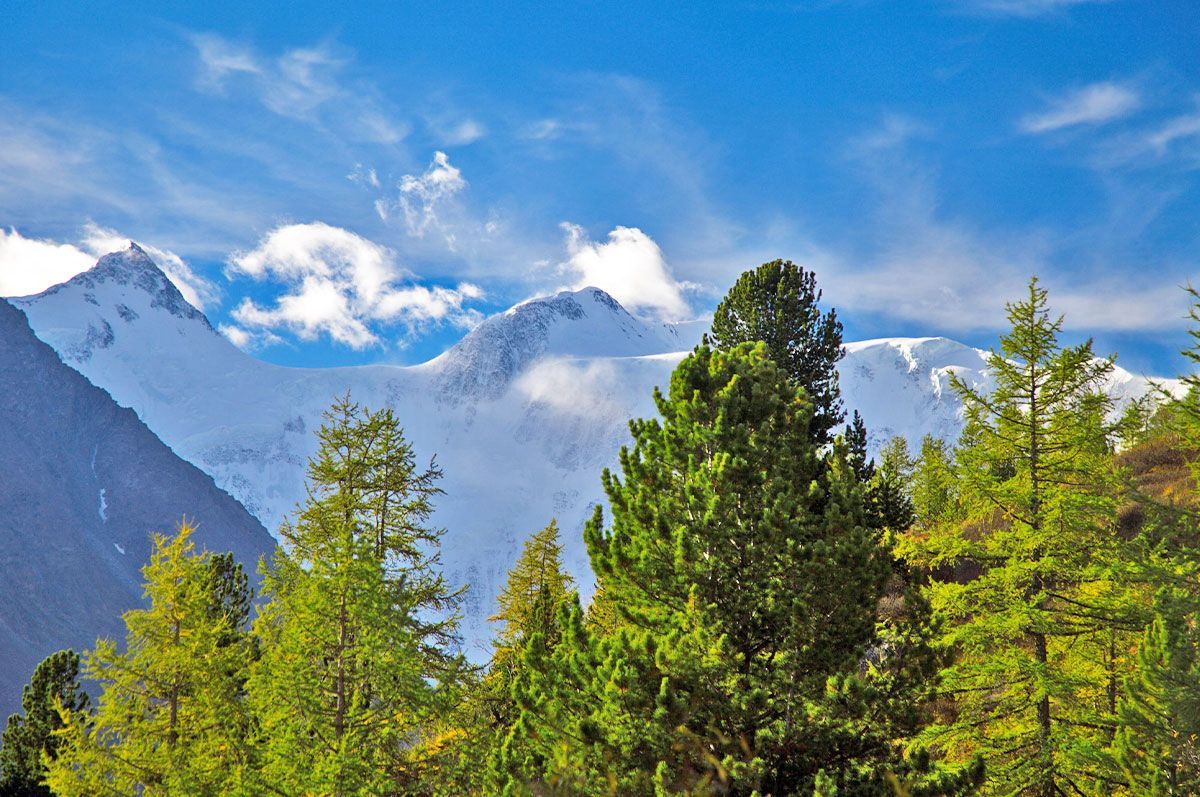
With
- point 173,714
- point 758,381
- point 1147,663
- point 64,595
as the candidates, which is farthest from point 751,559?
point 64,595

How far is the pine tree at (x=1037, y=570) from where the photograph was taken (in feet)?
39.4

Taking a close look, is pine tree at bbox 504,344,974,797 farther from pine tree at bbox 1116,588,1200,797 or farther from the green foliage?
the green foliage

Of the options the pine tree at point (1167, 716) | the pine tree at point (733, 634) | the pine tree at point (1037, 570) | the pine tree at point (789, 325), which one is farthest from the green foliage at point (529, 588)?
the pine tree at point (1167, 716)

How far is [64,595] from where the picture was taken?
6073 inches

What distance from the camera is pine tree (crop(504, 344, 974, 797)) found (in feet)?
30.5

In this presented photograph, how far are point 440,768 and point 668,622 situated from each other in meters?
6.05

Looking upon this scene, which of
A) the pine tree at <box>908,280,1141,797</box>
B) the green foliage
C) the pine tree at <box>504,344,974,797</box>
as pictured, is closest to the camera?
the pine tree at <box>504,344,974,797</box>

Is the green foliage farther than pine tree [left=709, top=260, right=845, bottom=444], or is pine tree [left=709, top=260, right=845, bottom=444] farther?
the green foliage

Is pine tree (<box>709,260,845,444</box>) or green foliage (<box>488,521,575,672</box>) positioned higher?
pine tree (<box>709,260,845,444</box>)

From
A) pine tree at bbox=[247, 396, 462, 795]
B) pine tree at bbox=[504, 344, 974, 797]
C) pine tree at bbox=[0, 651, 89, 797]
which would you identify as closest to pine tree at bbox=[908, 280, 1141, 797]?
pine tree at bbox=[504, 344, 974, 797]

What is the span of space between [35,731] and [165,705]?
9.99 m

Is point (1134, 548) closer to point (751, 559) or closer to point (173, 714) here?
point (751, 559)

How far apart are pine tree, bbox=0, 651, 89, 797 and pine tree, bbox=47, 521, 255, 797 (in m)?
7.86

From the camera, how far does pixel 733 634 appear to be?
33.2 feet
